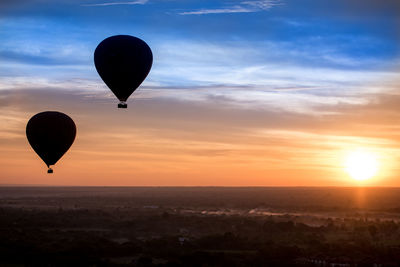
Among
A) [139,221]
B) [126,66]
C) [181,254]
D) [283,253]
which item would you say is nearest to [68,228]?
[139,221]

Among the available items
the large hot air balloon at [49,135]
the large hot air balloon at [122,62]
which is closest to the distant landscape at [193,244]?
the large hot air balloon at [49,135]

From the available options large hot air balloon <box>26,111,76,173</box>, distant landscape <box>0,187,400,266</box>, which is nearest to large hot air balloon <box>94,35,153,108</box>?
large hot air balloon <box>26,111,76,173</box>

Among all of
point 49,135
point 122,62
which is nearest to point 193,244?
point 49,135

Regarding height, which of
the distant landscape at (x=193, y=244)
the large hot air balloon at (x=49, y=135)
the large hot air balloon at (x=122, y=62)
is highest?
the large hot air balloon at (x=122, y=62)

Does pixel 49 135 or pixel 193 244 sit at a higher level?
pixel 49 135

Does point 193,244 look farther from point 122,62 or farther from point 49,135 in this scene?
point 122,62

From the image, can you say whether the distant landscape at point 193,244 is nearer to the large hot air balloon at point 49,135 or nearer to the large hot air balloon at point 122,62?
the large hot air balloon at point 49,135
